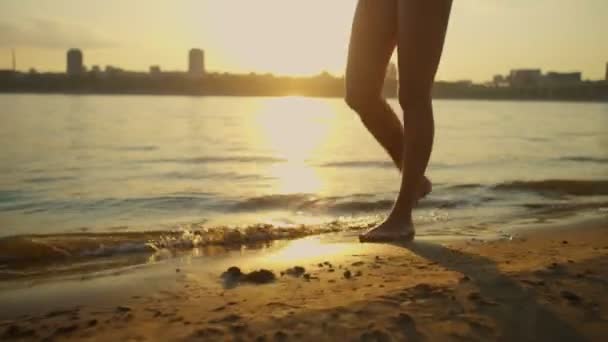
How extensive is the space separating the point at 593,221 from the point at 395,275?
244cm

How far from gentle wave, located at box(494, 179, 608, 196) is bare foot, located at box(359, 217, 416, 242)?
345cm

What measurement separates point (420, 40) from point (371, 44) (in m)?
0.32

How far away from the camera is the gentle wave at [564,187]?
6.49 meters

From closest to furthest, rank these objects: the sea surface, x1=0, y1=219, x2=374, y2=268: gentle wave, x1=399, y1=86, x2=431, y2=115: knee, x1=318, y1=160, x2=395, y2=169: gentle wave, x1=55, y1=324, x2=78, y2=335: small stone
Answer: x1=55, y1=324, x2=78, y2=335: small stone → x1=399, y1=86, x2=431, y2=115: knee → x1=0, y1=219, x2=374, y2=268: gentle wave → the sea surface → x1=318, y1=160, x2=395, y2=169: gentle wave

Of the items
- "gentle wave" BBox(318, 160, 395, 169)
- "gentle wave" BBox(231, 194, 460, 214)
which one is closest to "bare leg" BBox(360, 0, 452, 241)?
"gentle wave" BBox(231, 194, 460, 214)

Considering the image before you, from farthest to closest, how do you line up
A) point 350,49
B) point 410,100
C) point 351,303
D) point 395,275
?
1. point 350,49
2. point 410,100
3. point 395,275
4. point 351,303

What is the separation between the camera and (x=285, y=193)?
6137 millimetres

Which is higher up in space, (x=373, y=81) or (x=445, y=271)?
(x=373, y=81)

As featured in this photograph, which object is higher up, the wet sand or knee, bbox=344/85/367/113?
knee, bbox=344/85/367/113

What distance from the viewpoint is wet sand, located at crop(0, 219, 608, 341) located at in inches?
77.6

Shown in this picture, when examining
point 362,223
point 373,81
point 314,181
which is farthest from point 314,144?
point 373,81

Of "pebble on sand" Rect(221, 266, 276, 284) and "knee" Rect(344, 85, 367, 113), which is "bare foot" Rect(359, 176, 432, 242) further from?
"pebble on sand" Rect(221, 266, 276, 284)

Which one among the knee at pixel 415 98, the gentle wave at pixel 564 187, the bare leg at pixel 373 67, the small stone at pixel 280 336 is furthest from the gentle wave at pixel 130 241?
the gentle wave at pixel 564 187

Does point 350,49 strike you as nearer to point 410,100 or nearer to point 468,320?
point 410,100
